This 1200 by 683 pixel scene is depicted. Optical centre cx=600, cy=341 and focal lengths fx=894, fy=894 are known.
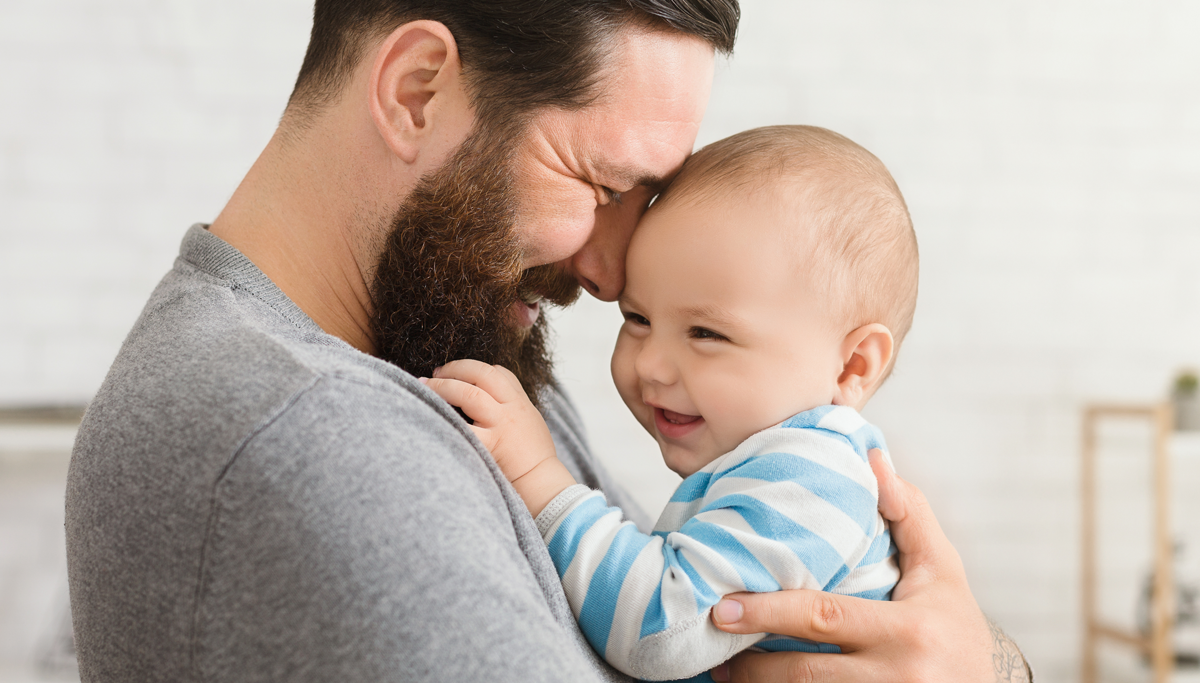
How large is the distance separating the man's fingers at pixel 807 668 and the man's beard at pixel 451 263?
1.61 ft

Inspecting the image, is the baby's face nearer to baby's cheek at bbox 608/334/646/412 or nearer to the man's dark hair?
baby's cheek at bbox 608/334/646/412

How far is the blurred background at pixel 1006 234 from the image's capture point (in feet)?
9.59

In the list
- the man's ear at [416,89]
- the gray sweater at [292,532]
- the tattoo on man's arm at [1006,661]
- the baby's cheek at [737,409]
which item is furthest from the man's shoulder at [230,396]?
the tattoo on man's arm at [1006,661]

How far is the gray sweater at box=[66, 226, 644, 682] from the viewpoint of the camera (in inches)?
23.4

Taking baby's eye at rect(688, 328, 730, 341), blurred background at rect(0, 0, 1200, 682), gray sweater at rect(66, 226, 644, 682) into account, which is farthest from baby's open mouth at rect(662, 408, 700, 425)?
blurred background at rect(0, 0, 1200, 682)

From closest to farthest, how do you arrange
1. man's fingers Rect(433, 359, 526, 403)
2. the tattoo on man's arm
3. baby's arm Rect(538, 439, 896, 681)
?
baby's arm Rect(538, 439, 896, 681) → man's fingers Rect(433, 359, 526, 403) → the tattoo on man's arm

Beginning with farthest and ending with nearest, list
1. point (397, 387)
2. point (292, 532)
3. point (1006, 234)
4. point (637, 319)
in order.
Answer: point (1006, 234)
point (637, 319)
point (397, 387)
point (292, 532)

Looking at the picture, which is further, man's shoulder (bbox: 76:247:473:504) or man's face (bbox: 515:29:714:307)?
man's face (bbox: 515:29:714:307)

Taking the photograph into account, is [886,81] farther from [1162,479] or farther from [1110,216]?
[1162,479]

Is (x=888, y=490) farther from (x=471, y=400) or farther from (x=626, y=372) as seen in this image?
(x=471, y=400)

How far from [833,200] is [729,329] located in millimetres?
213

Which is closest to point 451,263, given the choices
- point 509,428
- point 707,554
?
point 509,428

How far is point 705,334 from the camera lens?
3.65 feet

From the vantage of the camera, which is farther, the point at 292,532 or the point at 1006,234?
the point at 1006,234
